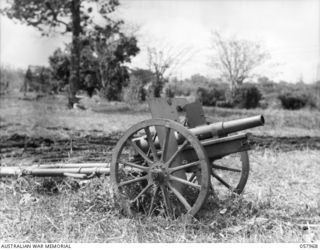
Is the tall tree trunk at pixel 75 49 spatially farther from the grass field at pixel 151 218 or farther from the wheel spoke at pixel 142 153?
the wheel spoke at pixel 142 153

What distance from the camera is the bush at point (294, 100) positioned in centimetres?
2477

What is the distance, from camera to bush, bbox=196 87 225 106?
27.0 meters

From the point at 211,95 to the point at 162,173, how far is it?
2432cm

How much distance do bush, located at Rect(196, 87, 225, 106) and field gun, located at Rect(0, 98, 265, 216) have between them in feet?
72.5

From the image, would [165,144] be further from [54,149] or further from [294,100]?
[294,100]

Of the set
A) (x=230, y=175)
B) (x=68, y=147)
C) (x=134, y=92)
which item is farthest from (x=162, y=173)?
(x=134, y=92)

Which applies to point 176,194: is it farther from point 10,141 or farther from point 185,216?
point 10,141

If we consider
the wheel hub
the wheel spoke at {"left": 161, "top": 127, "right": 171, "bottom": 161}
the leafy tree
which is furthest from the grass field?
the leafy tree

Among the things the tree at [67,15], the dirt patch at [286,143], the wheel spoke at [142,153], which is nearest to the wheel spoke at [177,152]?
the wheel spoke at [142,153]

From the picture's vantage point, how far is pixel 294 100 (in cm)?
2505

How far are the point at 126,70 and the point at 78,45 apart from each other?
5.38 meters

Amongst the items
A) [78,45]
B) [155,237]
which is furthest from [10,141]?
[78,45]

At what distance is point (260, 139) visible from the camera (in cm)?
1008

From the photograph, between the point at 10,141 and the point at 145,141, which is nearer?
the point at 145,141
